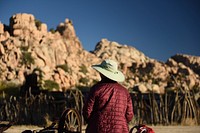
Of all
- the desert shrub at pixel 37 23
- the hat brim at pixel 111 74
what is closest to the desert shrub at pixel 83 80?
the desert shrub at pixel 37 23

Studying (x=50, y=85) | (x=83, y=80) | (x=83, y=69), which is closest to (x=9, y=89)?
(x=50, y=85)

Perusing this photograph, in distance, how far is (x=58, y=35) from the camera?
65.7 meters

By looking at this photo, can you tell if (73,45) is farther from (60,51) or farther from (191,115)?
(191,115)

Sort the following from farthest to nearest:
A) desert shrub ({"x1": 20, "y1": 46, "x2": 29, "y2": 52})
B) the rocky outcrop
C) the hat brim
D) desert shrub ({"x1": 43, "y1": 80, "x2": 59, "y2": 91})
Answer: desert shrub ({"x1": 20, "y1": 46, "x2": 29, "y2": 52}) → the rocky outcrop → desert shrub ({"x1": 43, "y1": 80, "x2": 59, "y2": 91}) → the hat brim

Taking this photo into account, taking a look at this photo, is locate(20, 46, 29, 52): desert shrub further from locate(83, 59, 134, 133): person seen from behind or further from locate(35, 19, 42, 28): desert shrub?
locate(83, 59, 134, 133): person seen from behind

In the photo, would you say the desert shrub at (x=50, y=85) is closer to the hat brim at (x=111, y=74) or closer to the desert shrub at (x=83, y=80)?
the desert shrub at (x=83, y=80)

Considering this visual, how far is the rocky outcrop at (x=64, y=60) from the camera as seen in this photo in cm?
4119

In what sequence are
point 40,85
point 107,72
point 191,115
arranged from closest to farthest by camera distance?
point 107,72 < point 191,115 < point 40,85

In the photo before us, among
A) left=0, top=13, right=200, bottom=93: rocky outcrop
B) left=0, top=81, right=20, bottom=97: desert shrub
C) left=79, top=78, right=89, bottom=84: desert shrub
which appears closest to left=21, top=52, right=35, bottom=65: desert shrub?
left=0, top=13, right=200, bottom=93: rocky outcrop

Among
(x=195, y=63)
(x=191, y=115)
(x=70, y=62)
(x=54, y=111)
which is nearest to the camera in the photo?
(x=191, y=115)

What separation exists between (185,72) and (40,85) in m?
50.5

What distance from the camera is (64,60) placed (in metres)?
56.8

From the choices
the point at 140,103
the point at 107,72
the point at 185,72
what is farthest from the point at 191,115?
the point at 185,72

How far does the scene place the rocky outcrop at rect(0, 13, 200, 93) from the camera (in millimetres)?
41188
